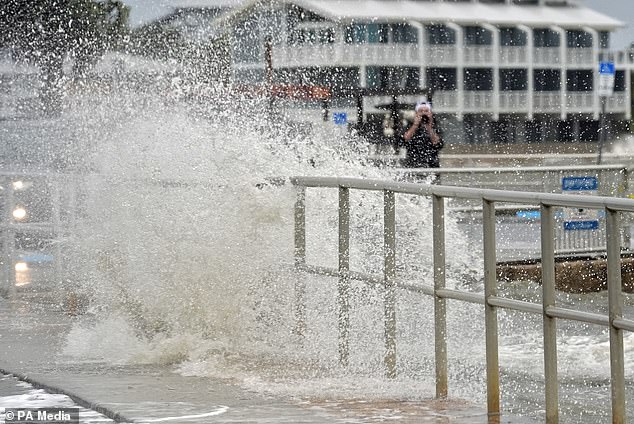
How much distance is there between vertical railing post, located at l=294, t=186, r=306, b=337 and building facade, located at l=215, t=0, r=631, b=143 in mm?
37571

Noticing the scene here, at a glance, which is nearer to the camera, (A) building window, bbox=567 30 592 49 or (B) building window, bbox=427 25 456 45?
(A) building window, bbox=567 30 592 49

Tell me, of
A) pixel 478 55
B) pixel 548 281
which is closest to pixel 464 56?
pixel 478 55

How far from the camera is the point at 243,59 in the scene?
48750 mm

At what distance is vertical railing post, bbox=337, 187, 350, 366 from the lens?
6707mm

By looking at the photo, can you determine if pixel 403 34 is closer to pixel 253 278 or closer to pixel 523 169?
pixel 523 169

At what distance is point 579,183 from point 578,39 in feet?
109

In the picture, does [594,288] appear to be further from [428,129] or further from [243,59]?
[243,59]

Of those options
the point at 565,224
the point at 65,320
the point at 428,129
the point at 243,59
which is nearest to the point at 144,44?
the point at 243,59

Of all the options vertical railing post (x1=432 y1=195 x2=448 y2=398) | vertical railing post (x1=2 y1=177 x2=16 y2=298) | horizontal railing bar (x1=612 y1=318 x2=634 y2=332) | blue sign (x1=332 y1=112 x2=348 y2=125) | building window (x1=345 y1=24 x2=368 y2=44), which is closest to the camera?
horizontal railing bar (x1=612 y1=318 x2=634 y2=332)

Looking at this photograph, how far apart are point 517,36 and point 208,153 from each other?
4087 centimetres

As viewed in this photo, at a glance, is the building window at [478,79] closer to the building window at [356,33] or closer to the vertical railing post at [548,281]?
the building window at [356,33]

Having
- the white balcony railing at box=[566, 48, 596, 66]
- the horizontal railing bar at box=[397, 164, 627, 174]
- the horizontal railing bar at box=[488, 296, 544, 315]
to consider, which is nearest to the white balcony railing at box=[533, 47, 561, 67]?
the white balcony railing at box=[566, 48, 596, 66]

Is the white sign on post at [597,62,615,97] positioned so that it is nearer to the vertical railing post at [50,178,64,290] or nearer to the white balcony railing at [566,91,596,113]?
the vertical railing post at [50,178,64,290]

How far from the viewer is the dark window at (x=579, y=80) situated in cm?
4766
